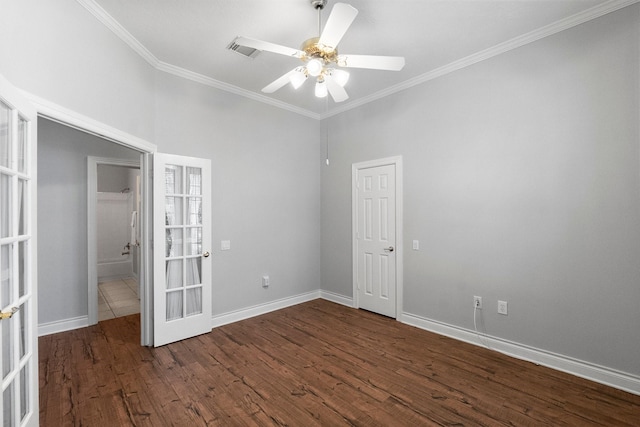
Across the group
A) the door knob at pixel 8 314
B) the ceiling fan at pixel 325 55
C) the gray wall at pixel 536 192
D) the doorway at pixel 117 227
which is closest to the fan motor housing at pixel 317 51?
the ceiling fan at pixel 325 55

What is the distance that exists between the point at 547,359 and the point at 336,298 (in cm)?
273

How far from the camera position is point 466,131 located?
3.30 meters

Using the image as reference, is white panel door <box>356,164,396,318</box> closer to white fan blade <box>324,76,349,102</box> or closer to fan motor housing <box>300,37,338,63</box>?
white fan blade <box>324,76,349,102</box>

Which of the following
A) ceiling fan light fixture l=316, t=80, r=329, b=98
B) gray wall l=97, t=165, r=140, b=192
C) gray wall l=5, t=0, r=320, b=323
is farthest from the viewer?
gray wall l=97, t=165, r=140, b=192

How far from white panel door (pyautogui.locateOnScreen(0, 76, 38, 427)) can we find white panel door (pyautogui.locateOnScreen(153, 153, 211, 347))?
1.44m

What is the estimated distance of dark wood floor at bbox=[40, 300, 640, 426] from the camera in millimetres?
2092

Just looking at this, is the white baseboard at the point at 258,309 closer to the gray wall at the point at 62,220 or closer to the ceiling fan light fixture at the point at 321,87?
the gray wall at the point at 62,220

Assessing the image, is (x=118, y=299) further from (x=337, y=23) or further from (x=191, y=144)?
(x=337, y=23)

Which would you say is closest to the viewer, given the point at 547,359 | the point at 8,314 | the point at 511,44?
the point at 8,314

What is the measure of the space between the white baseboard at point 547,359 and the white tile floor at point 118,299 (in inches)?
167

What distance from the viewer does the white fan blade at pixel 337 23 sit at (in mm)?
1759

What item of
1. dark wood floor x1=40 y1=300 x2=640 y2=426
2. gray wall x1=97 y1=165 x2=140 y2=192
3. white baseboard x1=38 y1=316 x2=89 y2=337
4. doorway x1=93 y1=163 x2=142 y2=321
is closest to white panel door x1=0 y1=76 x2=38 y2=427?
dark wood floor x1=40 y1=300 x2=640 y2=426

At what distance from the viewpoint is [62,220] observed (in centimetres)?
368

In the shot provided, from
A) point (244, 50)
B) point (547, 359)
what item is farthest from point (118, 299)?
point (547, 359)
